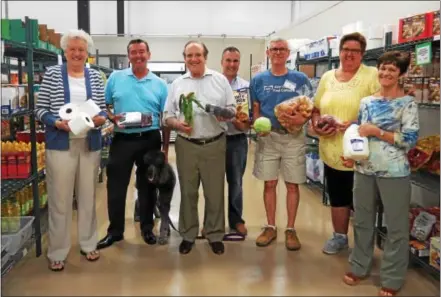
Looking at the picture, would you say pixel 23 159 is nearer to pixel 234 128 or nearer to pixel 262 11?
pixel 234 128

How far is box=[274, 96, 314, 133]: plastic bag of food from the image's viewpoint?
3.10 metres

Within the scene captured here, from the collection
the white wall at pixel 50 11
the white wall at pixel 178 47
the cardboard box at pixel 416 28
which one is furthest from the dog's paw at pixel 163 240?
the white wall at pixel 50 11

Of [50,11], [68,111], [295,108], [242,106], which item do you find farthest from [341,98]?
[50,11]

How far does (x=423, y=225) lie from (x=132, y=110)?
225cm

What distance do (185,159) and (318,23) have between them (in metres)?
6.07

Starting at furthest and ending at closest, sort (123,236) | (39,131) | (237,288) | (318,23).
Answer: (318,23), (39,131), (123,236), (237,288)

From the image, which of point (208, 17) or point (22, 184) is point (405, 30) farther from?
point (208, 17)

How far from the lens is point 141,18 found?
11.5 m

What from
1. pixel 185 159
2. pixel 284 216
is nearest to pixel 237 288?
pixel 185 159

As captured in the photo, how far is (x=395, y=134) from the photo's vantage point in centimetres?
249

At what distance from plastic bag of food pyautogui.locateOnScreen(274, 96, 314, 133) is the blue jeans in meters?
0.58

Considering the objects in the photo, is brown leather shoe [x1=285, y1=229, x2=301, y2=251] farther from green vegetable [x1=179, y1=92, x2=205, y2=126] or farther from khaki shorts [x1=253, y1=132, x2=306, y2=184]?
green vegetable [x1=179, y1=92, x2=205, y2=126]

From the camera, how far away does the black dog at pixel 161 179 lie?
10.7 feet

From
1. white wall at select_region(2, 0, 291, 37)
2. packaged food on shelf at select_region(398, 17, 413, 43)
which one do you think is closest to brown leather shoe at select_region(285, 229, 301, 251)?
packaged food on shelf at select_region(398, 17, 413, 43)
